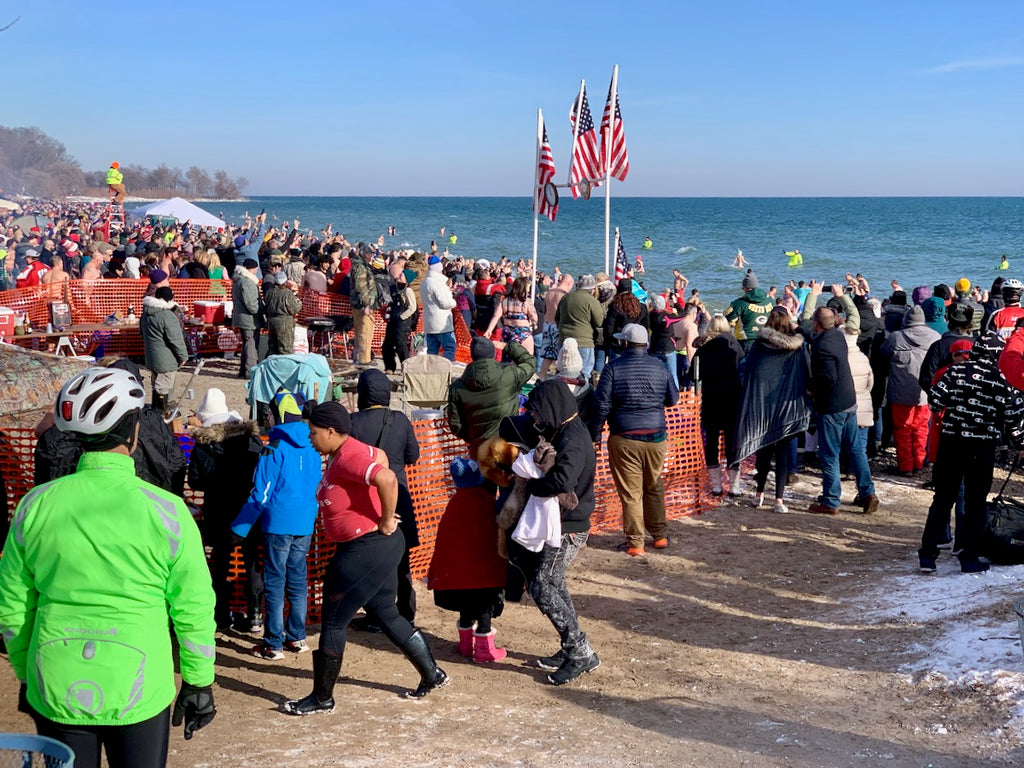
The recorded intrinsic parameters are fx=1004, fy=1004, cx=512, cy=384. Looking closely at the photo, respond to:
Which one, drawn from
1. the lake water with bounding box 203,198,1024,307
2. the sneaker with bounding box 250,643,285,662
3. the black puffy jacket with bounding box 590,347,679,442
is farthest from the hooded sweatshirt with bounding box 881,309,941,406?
the lake water with bounding box 203,198,1024,307

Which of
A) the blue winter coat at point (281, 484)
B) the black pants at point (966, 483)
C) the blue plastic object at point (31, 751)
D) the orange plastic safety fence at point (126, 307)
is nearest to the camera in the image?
the blue plastic object at point (31, 751)

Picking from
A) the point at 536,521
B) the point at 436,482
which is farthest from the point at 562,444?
the point at 436,482

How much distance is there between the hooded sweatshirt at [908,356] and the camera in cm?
1014

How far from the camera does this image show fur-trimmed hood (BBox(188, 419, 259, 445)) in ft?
20.0

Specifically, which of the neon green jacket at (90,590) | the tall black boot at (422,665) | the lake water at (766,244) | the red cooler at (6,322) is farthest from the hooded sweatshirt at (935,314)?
the lake water at (766,244)

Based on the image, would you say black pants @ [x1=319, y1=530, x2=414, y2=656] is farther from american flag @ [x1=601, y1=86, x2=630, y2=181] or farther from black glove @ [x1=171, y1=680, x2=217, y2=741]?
american flag @ [x1=601, y1=86, x2=630, y2=181]

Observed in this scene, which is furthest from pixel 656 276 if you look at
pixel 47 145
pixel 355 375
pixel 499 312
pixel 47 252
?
A: pixel 47 145

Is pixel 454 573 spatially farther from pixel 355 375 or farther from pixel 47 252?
pixel 47 252

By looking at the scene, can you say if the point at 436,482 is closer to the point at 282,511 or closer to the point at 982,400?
the point at 282,511

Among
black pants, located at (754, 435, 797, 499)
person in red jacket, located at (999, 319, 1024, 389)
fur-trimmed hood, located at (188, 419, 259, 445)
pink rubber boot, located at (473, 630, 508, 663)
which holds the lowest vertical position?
pink rubber boot, located at (473, 630, 508, 663)

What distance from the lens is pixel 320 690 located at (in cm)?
530

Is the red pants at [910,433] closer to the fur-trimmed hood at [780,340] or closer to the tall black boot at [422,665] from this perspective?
the fur-trimmed hood at [780,340]

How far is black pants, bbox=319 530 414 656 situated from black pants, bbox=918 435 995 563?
4.00m

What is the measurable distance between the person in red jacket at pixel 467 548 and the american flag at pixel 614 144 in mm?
10646
